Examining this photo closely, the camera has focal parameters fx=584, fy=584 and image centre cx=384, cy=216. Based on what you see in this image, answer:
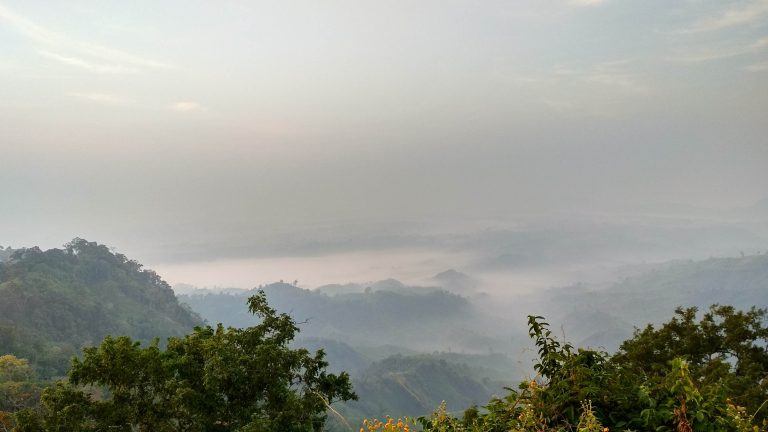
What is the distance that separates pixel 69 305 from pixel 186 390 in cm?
16048

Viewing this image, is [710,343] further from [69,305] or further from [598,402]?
[69,305]

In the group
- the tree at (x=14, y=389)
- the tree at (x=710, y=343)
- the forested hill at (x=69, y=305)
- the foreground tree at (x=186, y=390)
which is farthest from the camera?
the forested hill at (x=69, y=305)

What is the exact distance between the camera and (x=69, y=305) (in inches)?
6122

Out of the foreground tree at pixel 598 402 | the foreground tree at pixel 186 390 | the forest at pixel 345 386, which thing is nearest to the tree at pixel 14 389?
the forest at pixel 345 386

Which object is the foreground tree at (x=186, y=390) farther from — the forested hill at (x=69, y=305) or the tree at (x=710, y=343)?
the forested hill at (x=69, y=305)

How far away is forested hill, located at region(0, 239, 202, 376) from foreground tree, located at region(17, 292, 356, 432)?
10187 centimetres

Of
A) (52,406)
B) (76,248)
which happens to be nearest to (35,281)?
(76,248)

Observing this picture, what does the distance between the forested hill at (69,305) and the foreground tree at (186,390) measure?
334ft

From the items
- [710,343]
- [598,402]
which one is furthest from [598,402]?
[710,343]

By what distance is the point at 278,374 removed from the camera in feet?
62.4

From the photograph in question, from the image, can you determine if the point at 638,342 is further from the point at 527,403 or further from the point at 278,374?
the point at 527,403

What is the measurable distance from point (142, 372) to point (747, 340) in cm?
3103

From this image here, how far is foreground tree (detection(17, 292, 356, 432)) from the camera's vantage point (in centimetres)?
1714

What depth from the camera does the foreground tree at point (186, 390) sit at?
17.1 meters
